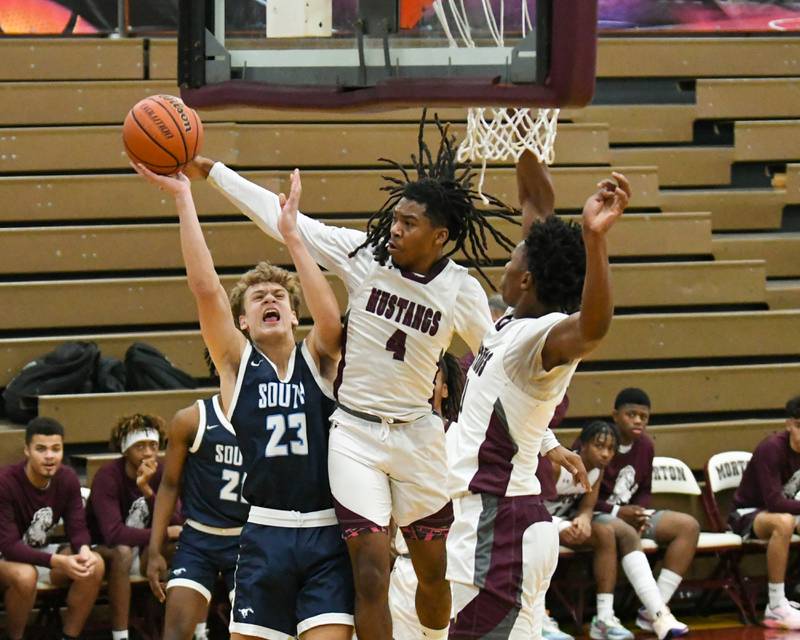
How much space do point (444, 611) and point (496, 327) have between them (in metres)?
0.96

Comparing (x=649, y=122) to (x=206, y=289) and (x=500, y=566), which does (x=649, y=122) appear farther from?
(x=206, y=289)

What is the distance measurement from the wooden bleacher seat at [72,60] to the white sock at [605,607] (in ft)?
15.3

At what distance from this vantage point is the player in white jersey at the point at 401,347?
4.65 meters

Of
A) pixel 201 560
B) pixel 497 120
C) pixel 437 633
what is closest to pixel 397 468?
pixel 437 633

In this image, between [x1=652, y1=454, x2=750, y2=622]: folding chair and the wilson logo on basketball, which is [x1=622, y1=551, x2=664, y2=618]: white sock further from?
the wilson logo on basketball

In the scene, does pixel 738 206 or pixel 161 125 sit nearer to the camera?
pixel 161 125

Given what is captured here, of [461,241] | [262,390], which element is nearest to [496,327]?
[461,241]

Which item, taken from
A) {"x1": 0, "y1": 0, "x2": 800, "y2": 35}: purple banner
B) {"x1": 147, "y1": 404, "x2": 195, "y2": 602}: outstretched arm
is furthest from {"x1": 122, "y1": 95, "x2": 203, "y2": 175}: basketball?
{"x1": 0, "y1": 0, "x2": 800, "y2": 35}: purple banner

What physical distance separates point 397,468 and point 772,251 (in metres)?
6.41

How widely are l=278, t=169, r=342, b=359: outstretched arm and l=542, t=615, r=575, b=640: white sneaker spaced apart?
3.59 metres

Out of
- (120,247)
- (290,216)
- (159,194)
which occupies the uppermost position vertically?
(290,216)

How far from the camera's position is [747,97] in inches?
430

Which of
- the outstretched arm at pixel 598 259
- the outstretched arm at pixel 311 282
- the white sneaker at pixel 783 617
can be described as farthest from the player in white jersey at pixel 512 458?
the white sneaker at pixel 783 617

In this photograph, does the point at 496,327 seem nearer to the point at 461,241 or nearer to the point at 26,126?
the point at 461,241
